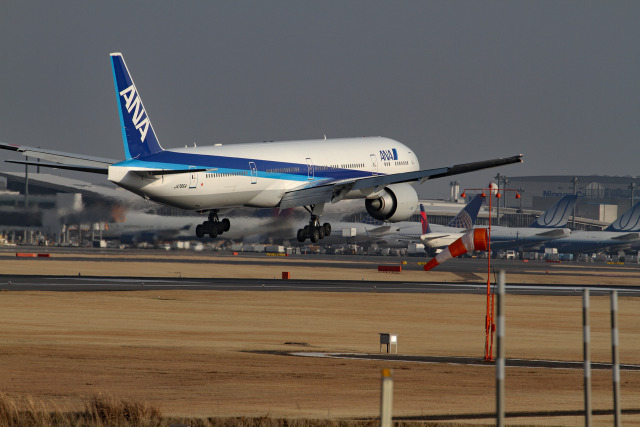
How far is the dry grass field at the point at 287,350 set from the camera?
23039mm

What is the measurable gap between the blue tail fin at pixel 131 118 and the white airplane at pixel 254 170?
5cm

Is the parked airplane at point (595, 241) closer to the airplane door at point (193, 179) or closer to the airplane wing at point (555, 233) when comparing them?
the airplane wing at point (555, 233)

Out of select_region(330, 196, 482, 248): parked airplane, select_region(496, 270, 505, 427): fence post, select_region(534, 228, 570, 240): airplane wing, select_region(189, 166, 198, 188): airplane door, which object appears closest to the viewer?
select_region(496, 270, 505, 427): fence post

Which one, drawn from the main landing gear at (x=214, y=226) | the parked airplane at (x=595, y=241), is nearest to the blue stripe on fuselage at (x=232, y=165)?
the main landing gear at (x=214, y=226)

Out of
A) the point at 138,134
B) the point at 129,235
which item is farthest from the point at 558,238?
the point at 138,134

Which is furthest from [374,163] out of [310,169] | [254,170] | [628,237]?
[628,237]

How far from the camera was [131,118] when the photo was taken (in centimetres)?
5709

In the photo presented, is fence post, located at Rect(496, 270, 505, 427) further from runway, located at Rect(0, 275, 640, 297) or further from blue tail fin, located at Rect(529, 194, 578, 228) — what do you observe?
blue tail fin, located at Rect(529, 194, 578, 228)

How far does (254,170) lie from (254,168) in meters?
0.11

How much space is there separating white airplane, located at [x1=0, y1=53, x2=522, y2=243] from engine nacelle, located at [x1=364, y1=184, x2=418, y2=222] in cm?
6

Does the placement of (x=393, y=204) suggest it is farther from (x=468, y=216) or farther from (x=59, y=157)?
(x=468, y=216)

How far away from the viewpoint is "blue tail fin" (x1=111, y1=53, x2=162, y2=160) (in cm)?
5641

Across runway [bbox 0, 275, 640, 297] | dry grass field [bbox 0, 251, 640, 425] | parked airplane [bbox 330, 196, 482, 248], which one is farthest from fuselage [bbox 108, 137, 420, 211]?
parked airplane [bbox 330, 196, 482, 248]

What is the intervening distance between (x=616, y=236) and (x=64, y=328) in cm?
13842
